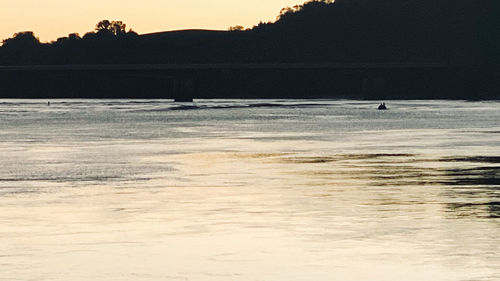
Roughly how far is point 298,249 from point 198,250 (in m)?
1.57

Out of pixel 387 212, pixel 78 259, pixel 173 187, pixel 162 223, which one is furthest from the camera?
pixel 173 187

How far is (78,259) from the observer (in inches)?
725

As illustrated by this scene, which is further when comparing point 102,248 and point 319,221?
point 319,221

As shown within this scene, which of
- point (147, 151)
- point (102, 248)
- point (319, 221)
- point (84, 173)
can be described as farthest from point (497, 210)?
point (147, 151)

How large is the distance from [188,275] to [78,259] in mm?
2197

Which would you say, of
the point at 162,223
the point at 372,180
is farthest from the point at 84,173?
the point at 162,223

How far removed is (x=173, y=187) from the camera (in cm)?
3120

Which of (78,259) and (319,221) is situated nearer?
(78,259)

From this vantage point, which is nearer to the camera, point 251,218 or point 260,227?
point 260,227

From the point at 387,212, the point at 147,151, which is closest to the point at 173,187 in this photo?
the point at 387,212

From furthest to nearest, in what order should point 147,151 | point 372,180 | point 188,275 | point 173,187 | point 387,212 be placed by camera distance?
1. point 147,151
2. point 372,180
3. point 173,187
4. point 387,212
5. point 188,275

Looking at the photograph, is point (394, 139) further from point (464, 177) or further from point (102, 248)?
point (102, 248)

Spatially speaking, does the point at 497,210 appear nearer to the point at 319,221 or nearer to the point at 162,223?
the point at 319,221

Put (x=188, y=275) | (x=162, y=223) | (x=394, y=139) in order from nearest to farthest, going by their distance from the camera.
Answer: (x=188, y=275)
(x=162, y=223)
(x=394, y=139)
